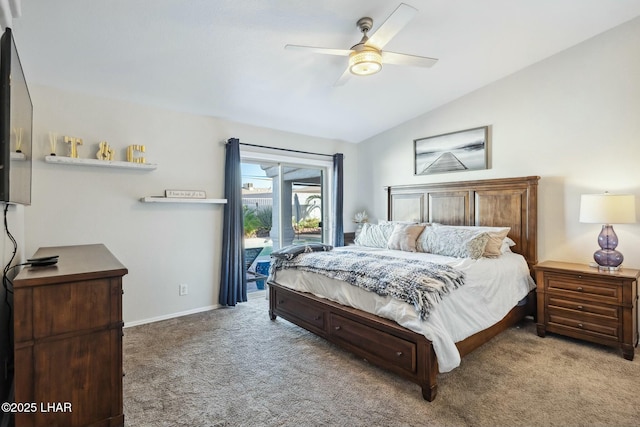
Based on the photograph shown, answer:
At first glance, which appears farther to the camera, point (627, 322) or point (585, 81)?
point (585, 81)

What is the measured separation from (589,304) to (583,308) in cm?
6

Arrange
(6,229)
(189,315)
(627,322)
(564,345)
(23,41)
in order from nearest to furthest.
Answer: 1. (6,229)
2. (23,41)
3. (627,322)
4. (564,345)
5. (189,315)

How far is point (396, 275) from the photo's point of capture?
2.37m

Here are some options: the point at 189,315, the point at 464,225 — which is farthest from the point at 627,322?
the point at 189,315

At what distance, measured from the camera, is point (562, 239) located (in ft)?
10.9

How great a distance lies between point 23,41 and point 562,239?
16.9ft

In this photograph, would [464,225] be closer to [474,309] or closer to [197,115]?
[474,309]

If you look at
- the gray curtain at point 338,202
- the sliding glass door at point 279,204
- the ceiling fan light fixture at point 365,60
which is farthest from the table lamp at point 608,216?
the sliding glass door at point 279,204

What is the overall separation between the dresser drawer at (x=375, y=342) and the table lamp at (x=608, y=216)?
2099mm

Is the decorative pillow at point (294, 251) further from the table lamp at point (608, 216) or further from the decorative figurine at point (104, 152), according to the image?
the table lamp at point (608, 216)

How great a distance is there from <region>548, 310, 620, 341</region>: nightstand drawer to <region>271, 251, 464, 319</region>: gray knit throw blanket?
1303 millimetres

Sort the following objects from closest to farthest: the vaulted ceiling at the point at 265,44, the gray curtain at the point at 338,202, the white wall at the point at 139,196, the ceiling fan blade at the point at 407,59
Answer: the vaulted ceiling at the point at 265,44 → the ceiling fan blade at the point at 407,59 → the white wall at the point at 139,196 → the gray curtain at the point at 338,202

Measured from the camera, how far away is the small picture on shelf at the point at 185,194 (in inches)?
141

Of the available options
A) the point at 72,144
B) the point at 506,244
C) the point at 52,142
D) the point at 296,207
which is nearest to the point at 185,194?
the point at 72,144
